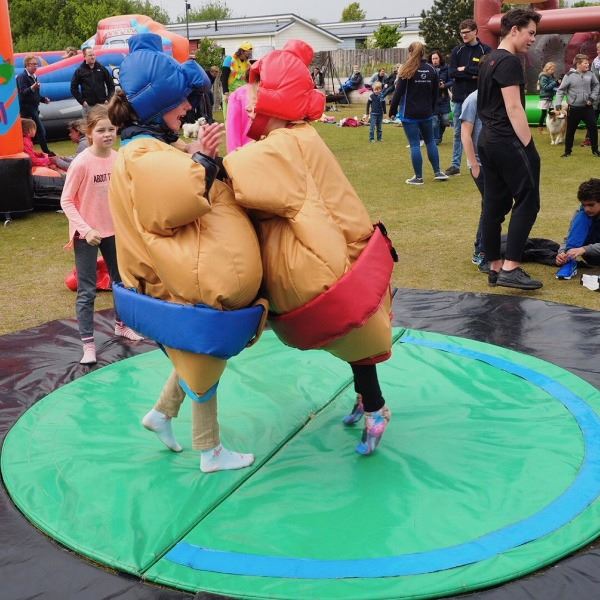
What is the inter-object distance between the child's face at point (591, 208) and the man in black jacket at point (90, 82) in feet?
28.2

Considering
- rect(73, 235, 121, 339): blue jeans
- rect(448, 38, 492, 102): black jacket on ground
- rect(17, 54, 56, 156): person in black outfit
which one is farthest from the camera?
rect(17, 54, 56, 156): person in black outfit

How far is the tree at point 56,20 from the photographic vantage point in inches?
1366

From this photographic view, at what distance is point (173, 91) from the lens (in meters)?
2.68

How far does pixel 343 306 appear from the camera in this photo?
259cm

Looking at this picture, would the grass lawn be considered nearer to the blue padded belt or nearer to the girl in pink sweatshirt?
the blue padded belt

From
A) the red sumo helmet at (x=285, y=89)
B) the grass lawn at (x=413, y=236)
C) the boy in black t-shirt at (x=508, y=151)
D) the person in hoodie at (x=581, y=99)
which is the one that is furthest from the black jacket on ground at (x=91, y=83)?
the red sumo helmet at (x=285, y=89)

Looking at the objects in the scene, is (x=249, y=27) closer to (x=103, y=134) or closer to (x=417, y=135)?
(x=417, y=135)

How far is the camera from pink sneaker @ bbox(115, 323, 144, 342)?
4.55 meters

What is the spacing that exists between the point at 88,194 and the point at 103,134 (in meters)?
0.34

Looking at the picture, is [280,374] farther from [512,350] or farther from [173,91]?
[173,91]

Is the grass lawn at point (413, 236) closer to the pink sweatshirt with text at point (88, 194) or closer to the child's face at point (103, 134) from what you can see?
the pink sweatshirt with text at point (88, 194)

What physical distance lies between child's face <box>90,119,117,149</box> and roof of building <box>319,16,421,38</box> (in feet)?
190

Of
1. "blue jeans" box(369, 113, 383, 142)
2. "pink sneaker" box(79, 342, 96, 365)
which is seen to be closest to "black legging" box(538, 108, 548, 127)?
"blue jeans" box(369, 113, 383, 142)

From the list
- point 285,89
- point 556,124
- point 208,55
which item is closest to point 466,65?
point 556,124
